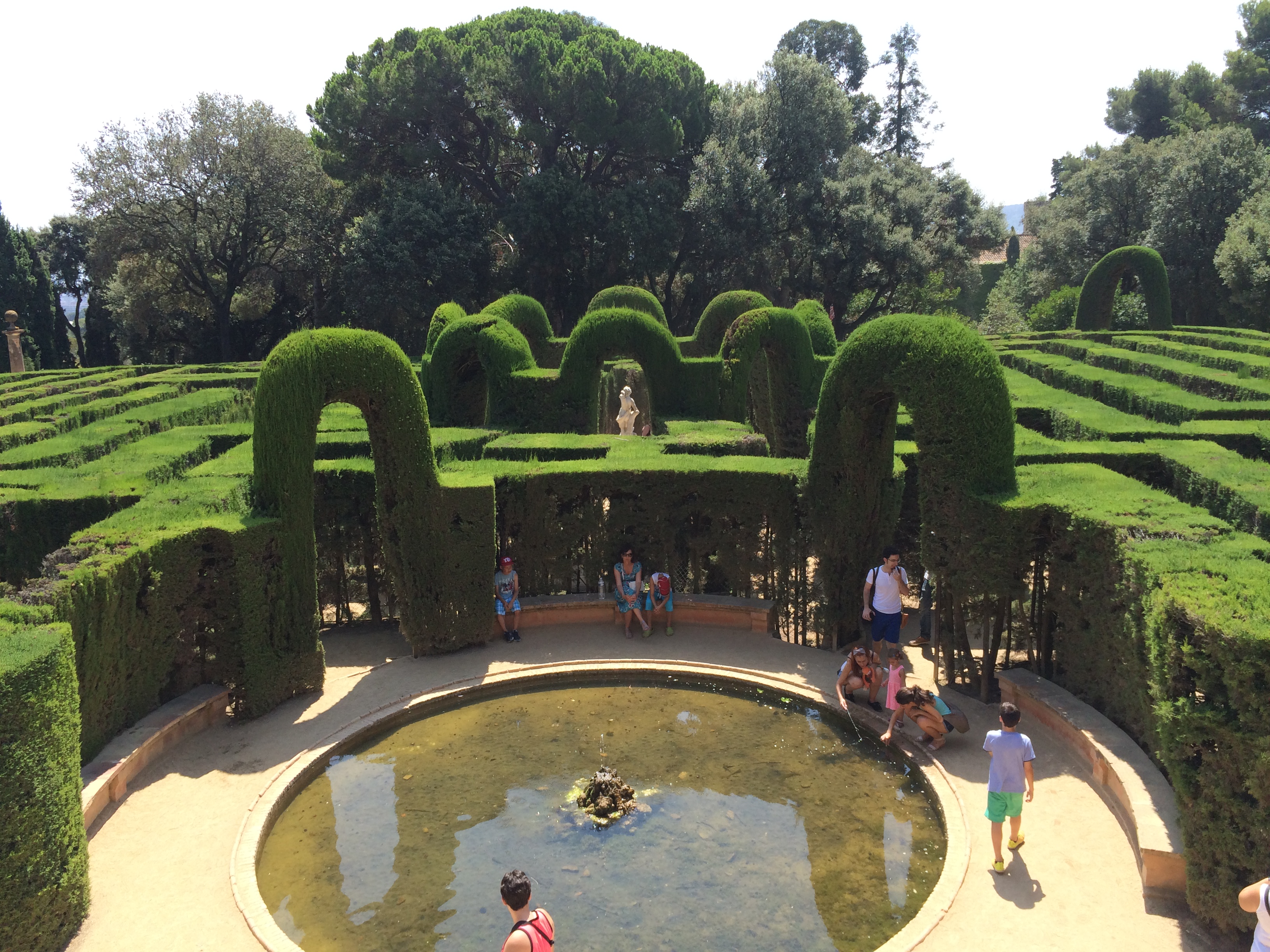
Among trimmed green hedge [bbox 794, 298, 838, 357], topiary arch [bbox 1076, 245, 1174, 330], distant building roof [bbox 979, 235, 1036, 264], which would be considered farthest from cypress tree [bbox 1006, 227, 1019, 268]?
trimmed green hedge [bbox 794, 298, 838, 357]

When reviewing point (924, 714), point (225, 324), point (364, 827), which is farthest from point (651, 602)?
Answer: point (225, 324)

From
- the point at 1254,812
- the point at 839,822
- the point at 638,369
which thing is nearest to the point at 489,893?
the point at 839,822

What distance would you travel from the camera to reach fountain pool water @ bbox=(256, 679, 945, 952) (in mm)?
7277

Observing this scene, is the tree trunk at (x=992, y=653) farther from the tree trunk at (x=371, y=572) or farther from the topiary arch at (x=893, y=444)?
the tree trunk at (x=371, y=572)

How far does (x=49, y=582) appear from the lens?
871cm

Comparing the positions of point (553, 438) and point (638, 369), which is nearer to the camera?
point (553, 438)

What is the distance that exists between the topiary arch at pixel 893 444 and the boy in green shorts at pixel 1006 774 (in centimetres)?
330

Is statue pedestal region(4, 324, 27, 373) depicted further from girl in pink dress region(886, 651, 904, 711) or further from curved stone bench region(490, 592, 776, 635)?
girl in pink dress region(886, 651, 904, 711)

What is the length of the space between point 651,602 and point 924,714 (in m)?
4.46

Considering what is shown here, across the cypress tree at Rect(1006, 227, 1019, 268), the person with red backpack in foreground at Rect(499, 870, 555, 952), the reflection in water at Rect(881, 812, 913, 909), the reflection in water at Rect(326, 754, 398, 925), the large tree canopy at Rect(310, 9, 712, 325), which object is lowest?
the reflection in water at Rect(881, 812, 913, 909)

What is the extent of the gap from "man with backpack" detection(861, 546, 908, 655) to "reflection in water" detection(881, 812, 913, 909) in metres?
3.07

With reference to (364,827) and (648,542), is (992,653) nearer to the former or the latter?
(648,542)

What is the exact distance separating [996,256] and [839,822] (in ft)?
259

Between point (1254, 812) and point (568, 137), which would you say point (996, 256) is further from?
point (1254, 812)
